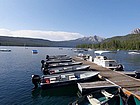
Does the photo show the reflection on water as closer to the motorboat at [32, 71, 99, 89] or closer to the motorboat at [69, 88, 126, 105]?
the motorboat at [32, 71, 99, 89]

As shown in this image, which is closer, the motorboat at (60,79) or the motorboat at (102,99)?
the motorboat at (102,99)

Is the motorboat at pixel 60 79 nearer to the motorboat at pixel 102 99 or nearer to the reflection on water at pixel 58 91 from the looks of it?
the reflection on water at pixel 58 91

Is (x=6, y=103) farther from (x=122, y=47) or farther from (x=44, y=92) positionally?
(x=122, y=47)

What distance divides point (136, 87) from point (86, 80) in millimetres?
8459

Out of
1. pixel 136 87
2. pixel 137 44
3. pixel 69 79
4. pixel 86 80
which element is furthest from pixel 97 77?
pixel 137 44

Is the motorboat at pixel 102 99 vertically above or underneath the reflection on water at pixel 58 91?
above

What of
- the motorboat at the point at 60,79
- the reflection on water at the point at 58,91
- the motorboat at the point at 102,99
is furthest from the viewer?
the motorboat at the point at 60,79

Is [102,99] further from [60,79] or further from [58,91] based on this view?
[60,79]

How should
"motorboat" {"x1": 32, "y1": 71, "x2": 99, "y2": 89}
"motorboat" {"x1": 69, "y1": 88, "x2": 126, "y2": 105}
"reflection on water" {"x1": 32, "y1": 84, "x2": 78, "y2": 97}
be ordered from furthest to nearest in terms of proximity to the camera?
"motorboat" {"x1": 32, "y1": 71, "x2": 99, "y2": 89} → "reflection on water" {"x1": 32, "y1": 84, "x2": 78, "y2": 97} → "motorboat" {"x1": 69, "y1": 88, "x2": 126, "y2": 105}

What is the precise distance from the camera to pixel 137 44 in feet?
565

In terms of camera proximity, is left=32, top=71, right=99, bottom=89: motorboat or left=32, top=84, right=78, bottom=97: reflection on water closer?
left=32, top=84, right=78, bottom=97: reflection on water

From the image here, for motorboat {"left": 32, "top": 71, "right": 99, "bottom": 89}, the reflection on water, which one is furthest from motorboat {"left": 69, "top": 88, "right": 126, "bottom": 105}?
motorboat {"left": 32, "top": 71, "right": 99, "bottom": 89}

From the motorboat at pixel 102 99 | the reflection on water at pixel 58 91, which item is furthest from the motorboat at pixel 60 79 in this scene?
the motorboat at pixel 102 99

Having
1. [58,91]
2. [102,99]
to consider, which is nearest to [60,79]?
[58,91]
